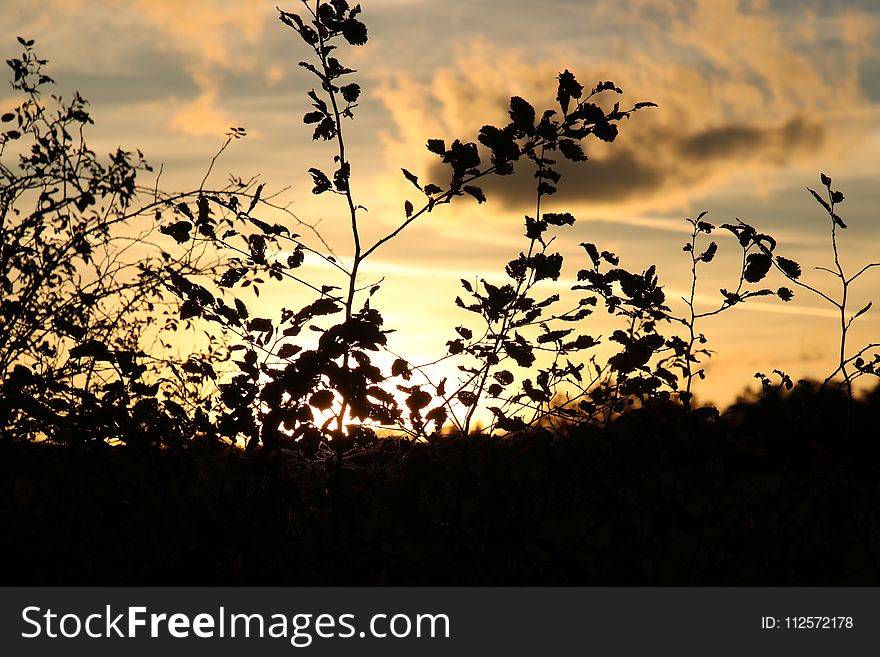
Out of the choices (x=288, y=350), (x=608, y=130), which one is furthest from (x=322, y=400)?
(x=608, y=130)

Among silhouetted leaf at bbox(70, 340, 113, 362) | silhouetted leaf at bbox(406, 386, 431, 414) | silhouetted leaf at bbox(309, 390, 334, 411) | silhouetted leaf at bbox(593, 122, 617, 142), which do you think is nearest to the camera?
silhouetted leaf at bbox(309, 390, 334, 411)

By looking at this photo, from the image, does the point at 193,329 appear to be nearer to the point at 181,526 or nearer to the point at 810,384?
the point at 181,526

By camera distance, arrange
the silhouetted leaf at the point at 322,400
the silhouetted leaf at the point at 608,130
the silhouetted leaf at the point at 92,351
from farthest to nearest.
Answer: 1. the silhouetted leaf at the point at 608,130
2. the silhouetted leaf at the point at 92,351
3. the silhouetted leaf at the point at 322,400

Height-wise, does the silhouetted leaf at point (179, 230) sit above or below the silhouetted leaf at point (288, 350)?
above

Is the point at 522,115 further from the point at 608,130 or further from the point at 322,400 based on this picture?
the point at 322,400

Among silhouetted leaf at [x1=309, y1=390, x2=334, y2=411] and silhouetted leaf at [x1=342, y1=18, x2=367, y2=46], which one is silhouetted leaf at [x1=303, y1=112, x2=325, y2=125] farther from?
silhouetted leaf at [x1=309, y1=390, x2=334, y2=411]

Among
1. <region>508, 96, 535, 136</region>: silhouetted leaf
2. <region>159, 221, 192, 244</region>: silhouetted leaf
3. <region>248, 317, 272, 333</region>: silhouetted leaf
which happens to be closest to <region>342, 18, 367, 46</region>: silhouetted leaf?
<region>508, 96, 535, 136</region>: silhouetted leaf

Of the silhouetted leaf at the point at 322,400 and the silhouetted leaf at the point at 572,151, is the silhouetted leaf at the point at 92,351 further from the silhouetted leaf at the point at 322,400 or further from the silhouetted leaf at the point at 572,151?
the silhouetted leaf at the point at 572,151

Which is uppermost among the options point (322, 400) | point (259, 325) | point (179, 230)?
point (179, 230)

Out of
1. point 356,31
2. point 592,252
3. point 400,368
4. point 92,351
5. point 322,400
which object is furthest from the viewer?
point 592,252

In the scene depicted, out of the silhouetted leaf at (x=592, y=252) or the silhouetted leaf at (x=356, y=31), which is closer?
the silhouetted leaf at (x=356, y=31)

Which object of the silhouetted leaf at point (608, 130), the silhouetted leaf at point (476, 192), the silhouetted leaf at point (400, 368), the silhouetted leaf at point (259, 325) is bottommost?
the silhouetted leaf at point (400, 368)

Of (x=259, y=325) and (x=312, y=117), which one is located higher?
(x=312, y=117)

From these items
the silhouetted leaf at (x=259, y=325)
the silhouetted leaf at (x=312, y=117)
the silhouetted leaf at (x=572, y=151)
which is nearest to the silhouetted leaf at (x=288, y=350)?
the silhouetted leaf at (x=259, y=325)
